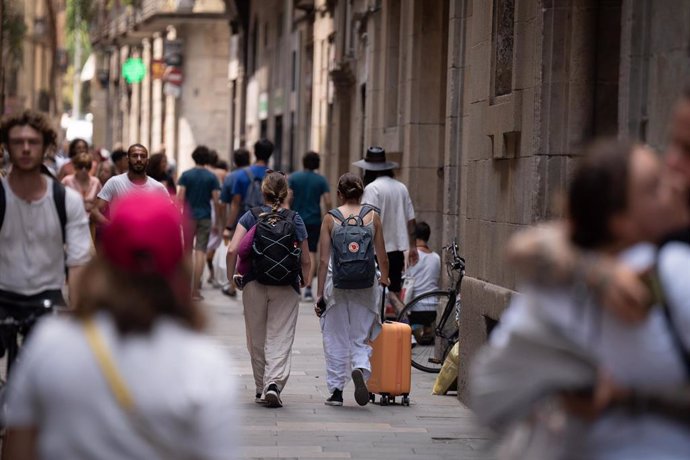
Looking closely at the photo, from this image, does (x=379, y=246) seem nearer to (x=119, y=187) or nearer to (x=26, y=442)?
(x=119, y=187)

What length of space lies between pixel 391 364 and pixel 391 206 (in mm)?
3605

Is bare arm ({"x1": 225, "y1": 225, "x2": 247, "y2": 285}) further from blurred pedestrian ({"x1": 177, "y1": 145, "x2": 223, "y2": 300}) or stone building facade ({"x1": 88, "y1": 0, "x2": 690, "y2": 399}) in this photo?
blurred pedestrian ({"x1": 177, "y1": 145, "x2": 223, "y2": 300})

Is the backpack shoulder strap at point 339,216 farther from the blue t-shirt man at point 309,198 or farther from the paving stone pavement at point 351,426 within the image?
the blue t-shirt man at point 309,198

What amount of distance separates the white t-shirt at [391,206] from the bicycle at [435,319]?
0.84 meters

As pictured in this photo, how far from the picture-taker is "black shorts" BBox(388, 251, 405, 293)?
15.6 metres

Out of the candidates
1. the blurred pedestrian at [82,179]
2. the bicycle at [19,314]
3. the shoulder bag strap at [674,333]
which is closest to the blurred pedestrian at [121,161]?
the blurred pedestrian at [82,179]

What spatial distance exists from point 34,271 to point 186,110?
1625 inches

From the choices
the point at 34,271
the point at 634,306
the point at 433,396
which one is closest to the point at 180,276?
the point at 634,306

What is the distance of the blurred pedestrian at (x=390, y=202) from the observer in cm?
1524

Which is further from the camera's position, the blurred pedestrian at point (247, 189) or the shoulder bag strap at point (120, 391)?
the blurred pedestrian at point (247, 189)

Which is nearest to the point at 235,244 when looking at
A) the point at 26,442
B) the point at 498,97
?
the point at 498,97

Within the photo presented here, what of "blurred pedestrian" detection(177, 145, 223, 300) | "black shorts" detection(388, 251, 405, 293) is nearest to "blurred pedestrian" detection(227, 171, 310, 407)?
"black shorts" detection(388, 251, 405, 293)

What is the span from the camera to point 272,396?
37.3 feet

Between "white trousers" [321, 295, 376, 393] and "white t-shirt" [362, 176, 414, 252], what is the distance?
3.53 meters
